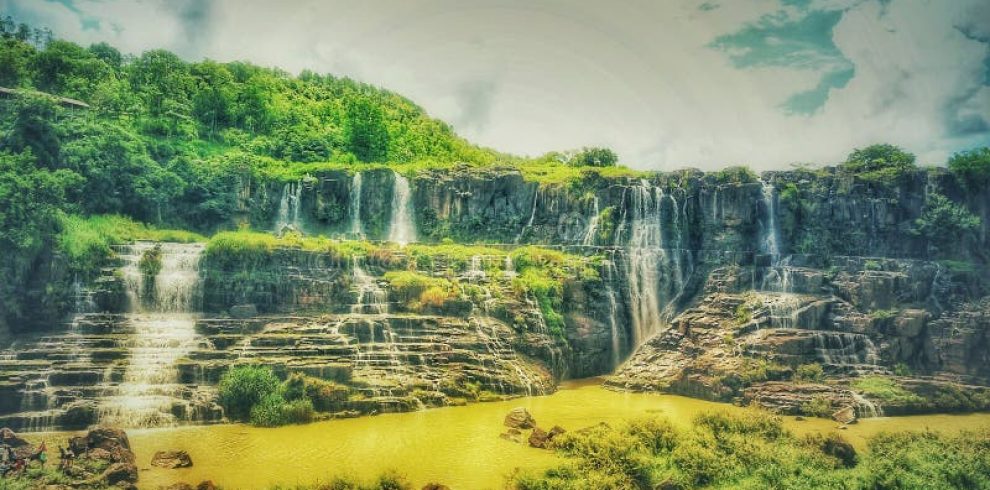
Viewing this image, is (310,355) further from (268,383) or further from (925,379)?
(925,379)

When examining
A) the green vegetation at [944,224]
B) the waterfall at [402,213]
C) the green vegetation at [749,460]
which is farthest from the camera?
the waterfall at [402,213]

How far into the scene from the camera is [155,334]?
70.0ft

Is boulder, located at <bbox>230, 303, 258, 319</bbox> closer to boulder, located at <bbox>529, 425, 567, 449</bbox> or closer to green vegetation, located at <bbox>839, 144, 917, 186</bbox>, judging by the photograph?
boulder, located at <bbox>529, 425, 567, 449</bbox>

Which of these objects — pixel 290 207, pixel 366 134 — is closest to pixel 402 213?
pixel 290 207

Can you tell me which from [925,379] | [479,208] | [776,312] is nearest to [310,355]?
[479,208]

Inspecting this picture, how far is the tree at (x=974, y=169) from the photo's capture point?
105 feet

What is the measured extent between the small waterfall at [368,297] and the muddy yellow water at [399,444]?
206 inches

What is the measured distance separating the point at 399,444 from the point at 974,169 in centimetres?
3256

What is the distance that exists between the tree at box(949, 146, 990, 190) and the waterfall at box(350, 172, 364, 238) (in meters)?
31.9

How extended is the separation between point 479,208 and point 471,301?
1033cm

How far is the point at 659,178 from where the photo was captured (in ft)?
108

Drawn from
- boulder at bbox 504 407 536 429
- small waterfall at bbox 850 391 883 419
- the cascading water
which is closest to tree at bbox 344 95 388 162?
the cascading water

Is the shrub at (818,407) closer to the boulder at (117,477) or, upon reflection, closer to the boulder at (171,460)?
the boulder at (171,460)

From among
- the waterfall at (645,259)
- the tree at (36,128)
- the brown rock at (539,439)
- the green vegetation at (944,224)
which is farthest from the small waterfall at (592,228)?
the tree at (36,128)
